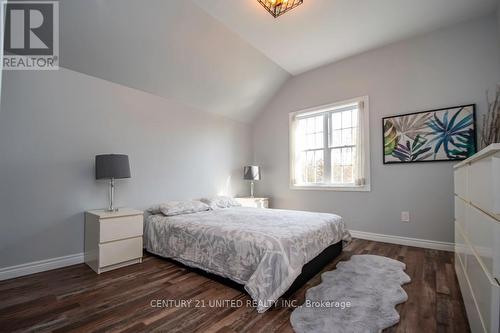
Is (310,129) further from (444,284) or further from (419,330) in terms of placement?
(419,330)

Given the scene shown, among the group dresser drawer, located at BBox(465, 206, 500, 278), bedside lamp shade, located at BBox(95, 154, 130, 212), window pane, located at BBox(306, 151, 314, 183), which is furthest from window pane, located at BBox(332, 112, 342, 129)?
bedside lamp shade, located at BBox(95, 154, 130, 212)

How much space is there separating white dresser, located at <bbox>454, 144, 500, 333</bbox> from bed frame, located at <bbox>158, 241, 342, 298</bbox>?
1.12 m

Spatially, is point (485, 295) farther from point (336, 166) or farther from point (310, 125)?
point (310, 125)

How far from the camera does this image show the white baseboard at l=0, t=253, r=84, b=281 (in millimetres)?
2199

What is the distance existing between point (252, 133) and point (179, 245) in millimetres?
3087

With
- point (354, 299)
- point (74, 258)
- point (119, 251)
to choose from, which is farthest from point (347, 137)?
point (74, 258)

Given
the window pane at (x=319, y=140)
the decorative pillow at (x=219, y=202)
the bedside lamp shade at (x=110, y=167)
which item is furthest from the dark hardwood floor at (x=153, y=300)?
the window pane at (x=319, y=140)

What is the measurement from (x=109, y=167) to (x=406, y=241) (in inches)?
155

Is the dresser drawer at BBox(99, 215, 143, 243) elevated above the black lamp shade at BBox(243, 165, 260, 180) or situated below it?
below

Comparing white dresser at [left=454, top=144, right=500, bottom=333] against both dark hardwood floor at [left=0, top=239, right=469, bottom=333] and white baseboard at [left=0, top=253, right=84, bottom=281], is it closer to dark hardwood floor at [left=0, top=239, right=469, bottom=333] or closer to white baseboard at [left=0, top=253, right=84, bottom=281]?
dark hardwood floor at [left=0, top=239, right=469, bottom=333]

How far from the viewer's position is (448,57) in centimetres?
301

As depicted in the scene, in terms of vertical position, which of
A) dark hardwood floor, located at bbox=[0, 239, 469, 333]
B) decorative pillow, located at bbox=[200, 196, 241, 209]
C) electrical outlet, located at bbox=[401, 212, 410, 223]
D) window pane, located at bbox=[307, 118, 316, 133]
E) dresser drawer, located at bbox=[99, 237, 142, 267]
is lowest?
dark hardwood floor, located at bbox=[0, 239, 469, 333]

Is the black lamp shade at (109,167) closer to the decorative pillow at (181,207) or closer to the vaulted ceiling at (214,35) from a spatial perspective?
the decorative pillow at (181,207)

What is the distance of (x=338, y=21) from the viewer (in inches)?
113
